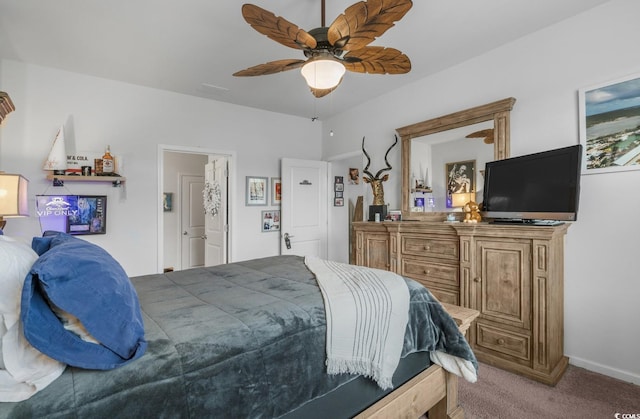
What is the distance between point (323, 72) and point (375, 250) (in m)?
2.16

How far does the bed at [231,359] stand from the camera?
809 millimetres

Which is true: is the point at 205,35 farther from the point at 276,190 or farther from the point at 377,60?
the point at 276,190

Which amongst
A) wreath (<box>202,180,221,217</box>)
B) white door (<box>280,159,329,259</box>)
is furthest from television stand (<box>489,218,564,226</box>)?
wreath (<box>202,180,221,217</box>)

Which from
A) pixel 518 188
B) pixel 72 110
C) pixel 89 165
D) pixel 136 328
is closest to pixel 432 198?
pixel 518 188

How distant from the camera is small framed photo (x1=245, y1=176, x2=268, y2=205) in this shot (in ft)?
14.3

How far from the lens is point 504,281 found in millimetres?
2406

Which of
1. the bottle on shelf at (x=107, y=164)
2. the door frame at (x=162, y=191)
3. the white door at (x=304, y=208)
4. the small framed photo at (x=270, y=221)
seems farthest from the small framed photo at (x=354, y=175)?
the bottle on shelf at (x=107, y=164)

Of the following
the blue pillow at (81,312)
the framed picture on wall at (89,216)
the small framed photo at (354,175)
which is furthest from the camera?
the small framed photo at (354,175)

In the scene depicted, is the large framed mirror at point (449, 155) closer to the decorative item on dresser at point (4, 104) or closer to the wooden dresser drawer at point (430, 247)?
the wooden dresser drawer at point (430, 247)

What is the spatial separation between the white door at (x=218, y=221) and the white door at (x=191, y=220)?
3.32 ft

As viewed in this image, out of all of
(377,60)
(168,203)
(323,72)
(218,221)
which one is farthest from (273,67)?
(168,203)

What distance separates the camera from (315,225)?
4750mm

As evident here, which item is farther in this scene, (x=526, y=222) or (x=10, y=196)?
(x=526, y=222)

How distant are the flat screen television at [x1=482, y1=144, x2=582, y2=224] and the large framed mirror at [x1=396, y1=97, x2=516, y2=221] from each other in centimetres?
18
